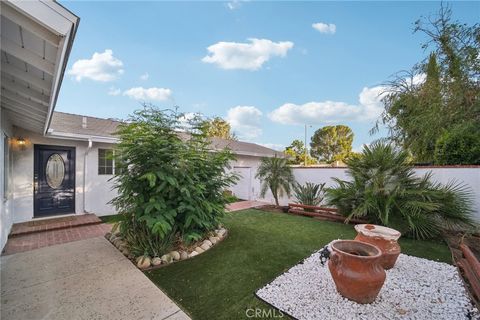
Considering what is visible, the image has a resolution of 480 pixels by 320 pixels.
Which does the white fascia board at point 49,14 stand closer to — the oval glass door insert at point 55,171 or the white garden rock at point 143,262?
the white garden rock at point 143,262

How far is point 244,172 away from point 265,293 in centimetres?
904

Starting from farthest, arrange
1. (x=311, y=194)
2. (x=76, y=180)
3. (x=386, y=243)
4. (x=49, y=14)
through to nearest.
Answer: (x=311, y=194) < (x=76, y=180) < (x=386, y=243) < (x=49, y=14)

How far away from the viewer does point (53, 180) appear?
6.51 m

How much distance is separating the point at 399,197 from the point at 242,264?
4.49 meters

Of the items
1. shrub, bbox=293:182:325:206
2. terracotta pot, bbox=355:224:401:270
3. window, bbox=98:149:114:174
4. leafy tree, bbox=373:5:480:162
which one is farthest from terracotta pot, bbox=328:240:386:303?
window, bbox=98:149:114:174

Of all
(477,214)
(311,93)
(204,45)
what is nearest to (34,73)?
(204,45)

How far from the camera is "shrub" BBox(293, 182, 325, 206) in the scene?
8.18 m

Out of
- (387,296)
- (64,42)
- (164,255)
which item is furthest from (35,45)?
(387,296)

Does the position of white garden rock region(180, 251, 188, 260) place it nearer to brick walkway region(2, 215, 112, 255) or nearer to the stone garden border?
the stone garden border

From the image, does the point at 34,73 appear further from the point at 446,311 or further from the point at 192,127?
the point at 446,311

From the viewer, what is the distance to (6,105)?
12.9ft

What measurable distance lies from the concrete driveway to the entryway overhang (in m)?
2.61

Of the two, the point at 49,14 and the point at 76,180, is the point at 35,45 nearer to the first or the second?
the point at 49,14

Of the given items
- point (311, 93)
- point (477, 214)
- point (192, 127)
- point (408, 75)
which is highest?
point (311, 93)
